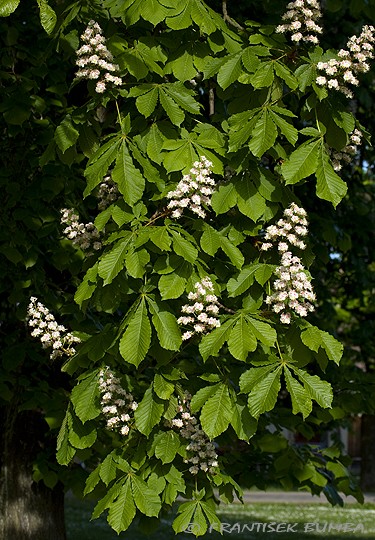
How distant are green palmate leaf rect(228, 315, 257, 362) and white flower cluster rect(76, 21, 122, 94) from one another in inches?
61.0

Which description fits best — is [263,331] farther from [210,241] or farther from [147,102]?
[147,102]

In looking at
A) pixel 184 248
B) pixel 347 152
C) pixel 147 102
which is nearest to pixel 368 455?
pixel 347 152

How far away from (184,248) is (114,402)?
3.17ft

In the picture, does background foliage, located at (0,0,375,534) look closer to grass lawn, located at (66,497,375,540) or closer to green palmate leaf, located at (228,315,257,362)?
green palmate leaf, located at (228,315,257,362)

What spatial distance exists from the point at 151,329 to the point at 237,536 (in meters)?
9.37

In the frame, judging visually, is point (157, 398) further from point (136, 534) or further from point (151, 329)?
point (136, 534)

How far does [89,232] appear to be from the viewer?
5250mm

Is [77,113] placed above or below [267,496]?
above

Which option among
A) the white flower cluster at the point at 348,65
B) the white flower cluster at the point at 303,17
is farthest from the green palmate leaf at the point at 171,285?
the white flower cluster at the point at 303,17

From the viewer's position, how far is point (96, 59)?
16.4 ft

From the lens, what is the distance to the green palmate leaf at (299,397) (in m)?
4.36

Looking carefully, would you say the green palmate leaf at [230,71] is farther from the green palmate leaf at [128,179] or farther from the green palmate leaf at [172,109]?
the green palmate leaf at [128,179]

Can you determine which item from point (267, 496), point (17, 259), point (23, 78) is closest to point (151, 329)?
point (17, 259)

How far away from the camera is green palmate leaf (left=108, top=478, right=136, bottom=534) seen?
15.2 ft
